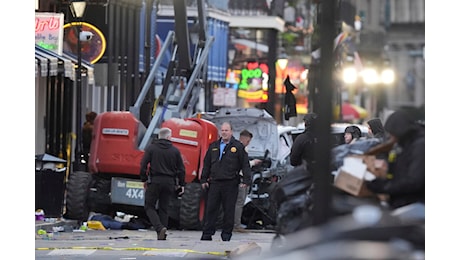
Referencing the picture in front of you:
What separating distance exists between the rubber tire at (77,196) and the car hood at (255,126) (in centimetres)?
274

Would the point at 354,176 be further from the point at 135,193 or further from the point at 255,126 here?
the point at 255,126

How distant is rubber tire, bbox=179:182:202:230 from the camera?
1914cm

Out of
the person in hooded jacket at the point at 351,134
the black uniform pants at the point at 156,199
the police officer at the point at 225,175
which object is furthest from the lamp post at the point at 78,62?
the person in hooded jacket at the point at 351,134

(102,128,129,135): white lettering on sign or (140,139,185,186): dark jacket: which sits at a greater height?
(102,128,129,135): white lettering on sign

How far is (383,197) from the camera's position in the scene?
8.16m

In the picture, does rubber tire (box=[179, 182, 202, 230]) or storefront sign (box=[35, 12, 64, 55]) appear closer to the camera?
rubber tire (box=[179, 182, 202, 230])

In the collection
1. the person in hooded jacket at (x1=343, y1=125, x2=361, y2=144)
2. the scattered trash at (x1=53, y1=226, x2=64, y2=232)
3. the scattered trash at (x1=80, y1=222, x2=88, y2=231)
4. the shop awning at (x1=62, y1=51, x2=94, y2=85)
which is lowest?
the scattered trash at (x1=80, y1=222, x2=88, y2=231)

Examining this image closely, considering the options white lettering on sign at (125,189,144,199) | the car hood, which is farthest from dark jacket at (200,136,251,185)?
the car hood

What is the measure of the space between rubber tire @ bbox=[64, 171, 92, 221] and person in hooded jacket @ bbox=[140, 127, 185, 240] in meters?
2.35

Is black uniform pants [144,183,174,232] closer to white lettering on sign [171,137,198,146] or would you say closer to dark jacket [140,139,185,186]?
dark jacket [140,139,185,186]

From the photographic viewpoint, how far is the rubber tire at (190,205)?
62.8ft

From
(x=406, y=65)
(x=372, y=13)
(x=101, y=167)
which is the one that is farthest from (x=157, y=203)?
(x=406, y=65)
